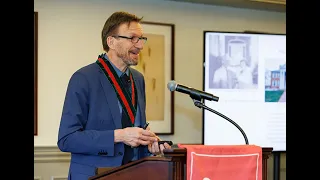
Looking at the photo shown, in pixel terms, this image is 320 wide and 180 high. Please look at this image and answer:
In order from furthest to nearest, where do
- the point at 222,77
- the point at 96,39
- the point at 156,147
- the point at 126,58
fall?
the point at 222,77
the point at 96,39
the point at 126,58
the point at 156,147

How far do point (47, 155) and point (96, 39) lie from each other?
937mm

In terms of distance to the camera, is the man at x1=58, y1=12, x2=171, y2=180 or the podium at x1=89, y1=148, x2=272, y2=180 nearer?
the podium at x1=89, y1=148, x2=272, y2=180

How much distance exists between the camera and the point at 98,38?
3811 mm

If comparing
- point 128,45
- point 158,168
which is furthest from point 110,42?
point 158,168

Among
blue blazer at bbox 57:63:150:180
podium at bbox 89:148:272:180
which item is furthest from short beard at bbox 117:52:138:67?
podium at bbox 89:148:272:180

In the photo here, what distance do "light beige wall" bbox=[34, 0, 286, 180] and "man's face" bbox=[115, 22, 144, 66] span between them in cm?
131

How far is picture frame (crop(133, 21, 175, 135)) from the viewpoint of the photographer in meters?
3.98

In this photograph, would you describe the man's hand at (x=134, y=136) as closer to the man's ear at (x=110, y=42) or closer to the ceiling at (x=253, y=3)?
the man's ear at (x=110, y=42)

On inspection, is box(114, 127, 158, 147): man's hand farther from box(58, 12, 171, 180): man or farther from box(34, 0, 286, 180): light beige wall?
box(34, 0, 286, 180): light beige wall

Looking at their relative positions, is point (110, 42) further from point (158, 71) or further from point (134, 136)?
point (158, 71)

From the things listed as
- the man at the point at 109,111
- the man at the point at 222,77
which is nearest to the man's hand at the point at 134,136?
the man at the point at 109,111

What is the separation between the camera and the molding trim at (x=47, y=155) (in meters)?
3.63
